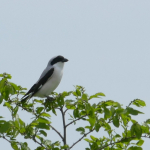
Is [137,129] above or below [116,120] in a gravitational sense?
below

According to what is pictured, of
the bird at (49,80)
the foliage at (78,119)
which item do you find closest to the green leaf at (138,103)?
the foliage at (78,119)

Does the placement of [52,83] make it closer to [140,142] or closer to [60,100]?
[60,100]

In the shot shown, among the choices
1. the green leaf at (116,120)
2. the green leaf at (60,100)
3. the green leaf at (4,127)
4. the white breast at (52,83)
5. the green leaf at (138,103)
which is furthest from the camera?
the white breast at (52,83)

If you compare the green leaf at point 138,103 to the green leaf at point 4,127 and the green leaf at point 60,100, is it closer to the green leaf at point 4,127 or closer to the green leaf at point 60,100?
the green leaf at point 60,100

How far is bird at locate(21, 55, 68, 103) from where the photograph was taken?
791 cm

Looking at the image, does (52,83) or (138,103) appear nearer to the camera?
(138,103)

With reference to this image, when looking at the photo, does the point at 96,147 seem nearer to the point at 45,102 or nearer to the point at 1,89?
the point at 45,102

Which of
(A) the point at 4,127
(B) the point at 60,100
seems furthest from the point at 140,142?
(A) the point at 4,127

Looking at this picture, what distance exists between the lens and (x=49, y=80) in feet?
26.8

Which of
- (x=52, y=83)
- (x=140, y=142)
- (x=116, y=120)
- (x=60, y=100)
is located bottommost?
(x=140, y=142)

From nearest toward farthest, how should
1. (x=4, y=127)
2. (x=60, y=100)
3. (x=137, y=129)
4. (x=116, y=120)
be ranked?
(x=4, y=127), (x=137, y=129), (x=116, y=120), (x=60, y=100)

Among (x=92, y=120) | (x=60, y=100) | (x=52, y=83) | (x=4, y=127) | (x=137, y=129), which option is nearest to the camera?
(x=4, y=127)

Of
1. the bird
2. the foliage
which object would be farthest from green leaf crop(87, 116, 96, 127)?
the bird

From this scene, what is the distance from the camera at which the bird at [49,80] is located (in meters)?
7.91
